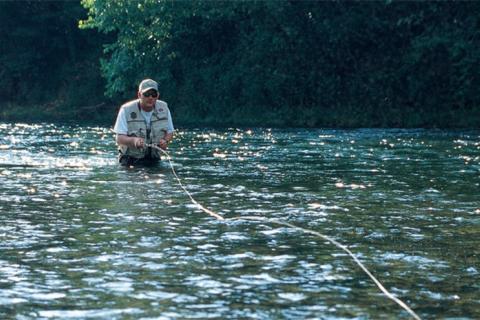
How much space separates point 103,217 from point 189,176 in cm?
517

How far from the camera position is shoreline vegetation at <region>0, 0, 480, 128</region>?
118 ft

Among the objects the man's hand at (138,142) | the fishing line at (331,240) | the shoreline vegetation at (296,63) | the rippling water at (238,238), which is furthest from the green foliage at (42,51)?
the fishing line at (331,240)

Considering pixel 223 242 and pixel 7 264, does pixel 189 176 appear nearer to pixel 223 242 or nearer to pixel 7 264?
pixel 223 242

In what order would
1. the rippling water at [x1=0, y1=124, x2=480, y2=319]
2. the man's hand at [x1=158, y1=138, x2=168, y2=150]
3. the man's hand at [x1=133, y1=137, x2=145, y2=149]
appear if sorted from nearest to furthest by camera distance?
the rippling water at [x1=0, y1=124, x2=480, y2=319] → the man's hand at [x1=133, y1=137, x2=145, y2=149] → the man's hand at [x1=158, y1=138, x2=168, y2=150]

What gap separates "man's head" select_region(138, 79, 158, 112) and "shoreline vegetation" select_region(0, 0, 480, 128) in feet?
57.1

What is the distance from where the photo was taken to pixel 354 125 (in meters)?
35.2

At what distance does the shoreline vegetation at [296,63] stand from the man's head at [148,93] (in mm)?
17396

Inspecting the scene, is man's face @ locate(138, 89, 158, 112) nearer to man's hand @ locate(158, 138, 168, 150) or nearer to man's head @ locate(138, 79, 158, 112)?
man's head @ locate(138, 79, 158, 112)

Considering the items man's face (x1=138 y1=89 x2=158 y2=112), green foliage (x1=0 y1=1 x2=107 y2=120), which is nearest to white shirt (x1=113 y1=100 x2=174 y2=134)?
man's face (x1=138 y1=89 x2=158 y2=112)

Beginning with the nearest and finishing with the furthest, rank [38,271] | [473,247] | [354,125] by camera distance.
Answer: [38,271]
[473,247]
[354,125]

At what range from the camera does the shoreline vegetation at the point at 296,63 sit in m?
36.0

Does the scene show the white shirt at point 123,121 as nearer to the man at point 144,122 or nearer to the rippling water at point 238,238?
the man at point 144,122

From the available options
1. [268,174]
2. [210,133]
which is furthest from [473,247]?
[210,133]

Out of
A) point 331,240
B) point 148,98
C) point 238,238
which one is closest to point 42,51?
point 148,98
